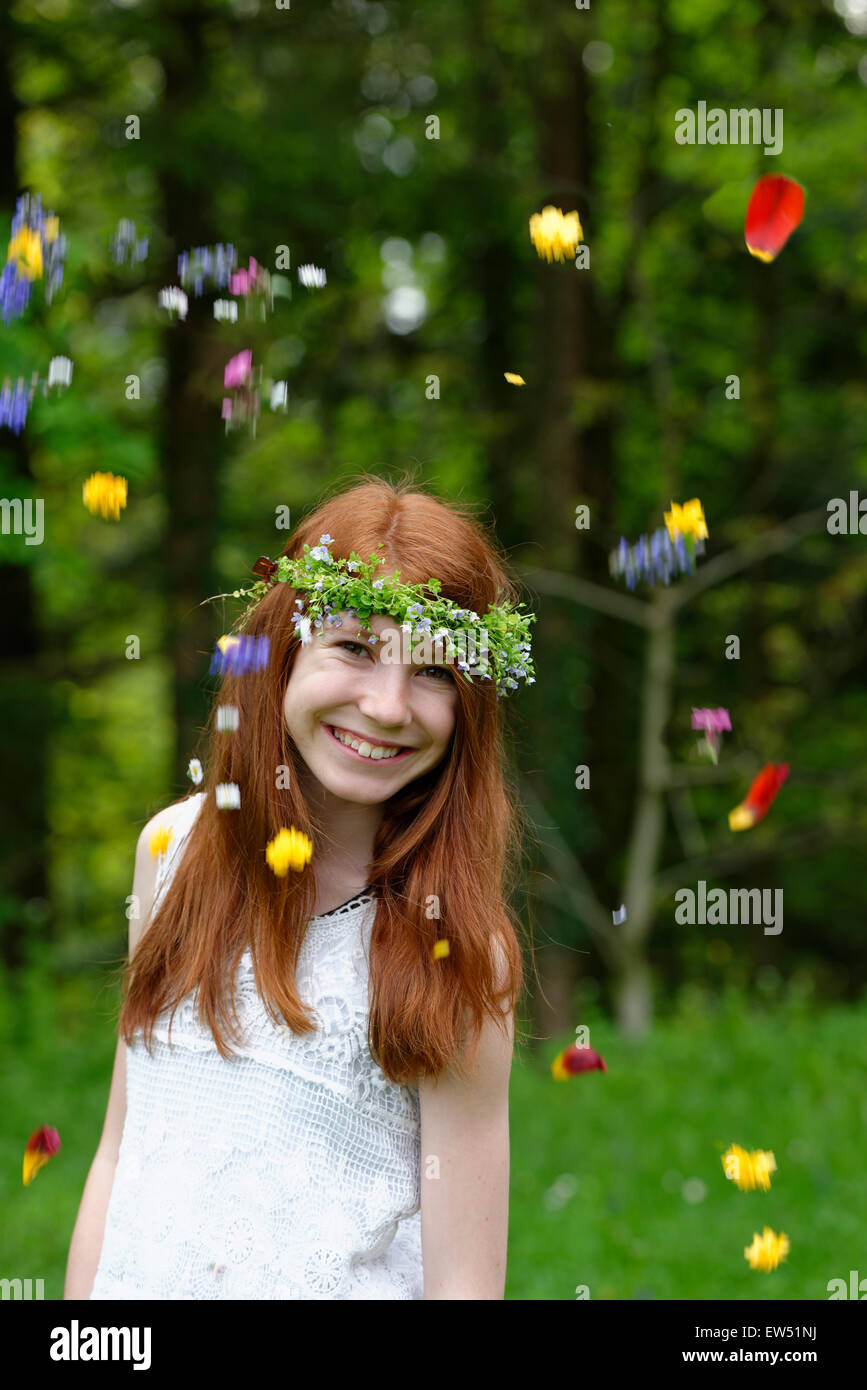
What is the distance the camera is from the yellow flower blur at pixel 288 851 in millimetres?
1914

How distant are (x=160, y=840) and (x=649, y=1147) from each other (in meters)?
3.88

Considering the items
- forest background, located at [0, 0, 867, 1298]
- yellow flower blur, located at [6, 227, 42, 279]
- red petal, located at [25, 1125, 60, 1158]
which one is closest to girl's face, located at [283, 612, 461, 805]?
red petal, located at [25, 1125, 60, 1158]

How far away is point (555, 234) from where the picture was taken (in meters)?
2.38

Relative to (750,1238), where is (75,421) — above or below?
above

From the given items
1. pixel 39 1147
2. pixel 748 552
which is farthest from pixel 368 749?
pixel 748 552

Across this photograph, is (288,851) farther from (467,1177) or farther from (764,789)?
(764,789)

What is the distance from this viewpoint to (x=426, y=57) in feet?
28.6

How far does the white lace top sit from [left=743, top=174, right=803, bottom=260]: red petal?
1.46m

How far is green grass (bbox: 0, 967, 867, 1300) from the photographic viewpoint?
14.2 feet

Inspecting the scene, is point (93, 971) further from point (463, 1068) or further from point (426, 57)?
point (463, 1068)

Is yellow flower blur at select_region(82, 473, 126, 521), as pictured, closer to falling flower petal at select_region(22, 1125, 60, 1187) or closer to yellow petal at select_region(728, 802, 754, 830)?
falling flower petal at select_region(22, 1125, 60, 1187)
